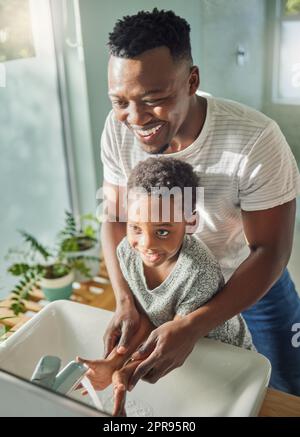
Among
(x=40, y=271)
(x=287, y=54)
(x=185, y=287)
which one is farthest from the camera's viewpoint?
(x=40, y=271)

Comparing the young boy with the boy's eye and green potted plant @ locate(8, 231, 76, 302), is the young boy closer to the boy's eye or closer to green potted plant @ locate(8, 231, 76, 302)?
the boy's eye

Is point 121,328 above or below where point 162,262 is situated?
below

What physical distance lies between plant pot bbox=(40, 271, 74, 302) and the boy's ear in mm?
321

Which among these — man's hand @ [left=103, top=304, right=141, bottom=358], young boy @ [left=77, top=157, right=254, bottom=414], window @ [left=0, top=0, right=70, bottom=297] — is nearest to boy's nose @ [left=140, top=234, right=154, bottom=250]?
young boy @ [left=77, top=157, right=254, bottom=414]

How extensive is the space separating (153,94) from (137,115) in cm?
4

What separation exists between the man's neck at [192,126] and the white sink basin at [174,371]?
0.30 meters

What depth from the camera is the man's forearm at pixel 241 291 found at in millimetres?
697

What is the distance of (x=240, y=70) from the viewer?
0.66 meters

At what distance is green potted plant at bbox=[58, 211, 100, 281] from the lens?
2.98ft

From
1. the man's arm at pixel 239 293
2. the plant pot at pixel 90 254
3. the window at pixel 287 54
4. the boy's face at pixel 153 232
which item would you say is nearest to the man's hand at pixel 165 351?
the man's arm at pixel 239 293

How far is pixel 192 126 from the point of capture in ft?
2.27

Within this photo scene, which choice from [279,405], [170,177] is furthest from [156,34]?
[279,405]

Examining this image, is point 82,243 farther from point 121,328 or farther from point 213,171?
point 213,171

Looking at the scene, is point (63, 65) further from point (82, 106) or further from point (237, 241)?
point (237, 241)
